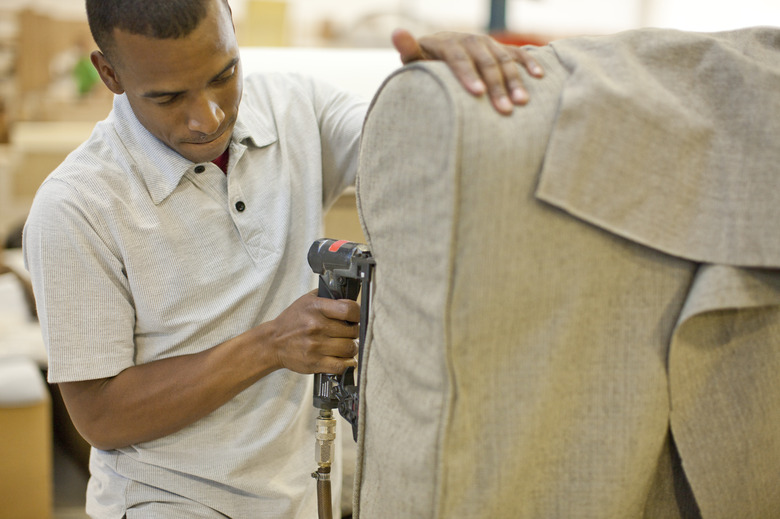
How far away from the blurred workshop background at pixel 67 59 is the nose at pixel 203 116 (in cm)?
70

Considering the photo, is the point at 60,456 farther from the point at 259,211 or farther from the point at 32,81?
the point at 32,81

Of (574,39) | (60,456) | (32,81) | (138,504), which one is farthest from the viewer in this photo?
(32,81)

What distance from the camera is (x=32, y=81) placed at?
3.41 metres

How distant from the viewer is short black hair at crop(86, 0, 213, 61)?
3.10 feet

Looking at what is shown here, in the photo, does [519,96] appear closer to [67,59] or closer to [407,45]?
[407,45]

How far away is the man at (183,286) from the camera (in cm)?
96

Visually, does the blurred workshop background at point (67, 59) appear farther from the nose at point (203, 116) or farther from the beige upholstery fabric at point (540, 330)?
the beige upholstery fabric at point (540, 330)

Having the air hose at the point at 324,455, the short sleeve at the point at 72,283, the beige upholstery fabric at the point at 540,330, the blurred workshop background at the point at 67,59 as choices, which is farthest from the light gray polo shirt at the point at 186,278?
the blurred workshop background at the point at 67,59

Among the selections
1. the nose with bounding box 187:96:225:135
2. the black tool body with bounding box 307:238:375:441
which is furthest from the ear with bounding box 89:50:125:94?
the black tool body with bounding box 307:238:375:441

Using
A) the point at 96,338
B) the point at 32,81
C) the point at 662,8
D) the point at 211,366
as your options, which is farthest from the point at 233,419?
the point at 662,8

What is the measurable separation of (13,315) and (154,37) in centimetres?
155

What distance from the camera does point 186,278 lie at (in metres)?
1.02

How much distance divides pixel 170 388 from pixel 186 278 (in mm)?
152

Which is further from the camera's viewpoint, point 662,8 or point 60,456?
point 662,8
